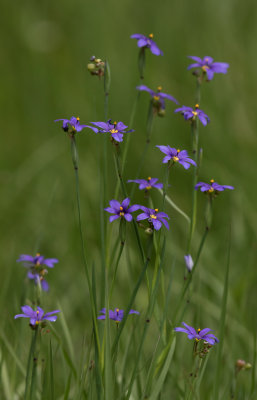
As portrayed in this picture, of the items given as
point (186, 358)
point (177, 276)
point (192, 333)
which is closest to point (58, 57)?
point (177, 276)

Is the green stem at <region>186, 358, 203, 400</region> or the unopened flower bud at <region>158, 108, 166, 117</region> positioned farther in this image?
the unopened flower bud at <region>158, 108, 166, 117</region>

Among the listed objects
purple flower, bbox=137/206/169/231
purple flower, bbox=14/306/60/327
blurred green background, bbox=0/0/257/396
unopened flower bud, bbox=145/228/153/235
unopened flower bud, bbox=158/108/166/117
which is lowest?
purple flower, bbox=14/306/60/327

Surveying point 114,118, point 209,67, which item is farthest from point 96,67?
point 114,118

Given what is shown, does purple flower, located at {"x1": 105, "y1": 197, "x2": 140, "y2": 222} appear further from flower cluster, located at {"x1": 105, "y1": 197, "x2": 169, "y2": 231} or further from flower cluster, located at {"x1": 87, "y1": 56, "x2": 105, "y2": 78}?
flower cluster, located at {"x1": 87, "y1": 56, "x2": 105, "y2": 78}

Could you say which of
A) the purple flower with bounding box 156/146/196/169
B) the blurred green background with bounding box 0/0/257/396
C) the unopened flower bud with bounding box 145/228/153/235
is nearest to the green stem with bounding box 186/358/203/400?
the unopened flower bud with bounding box 145/228/153/235

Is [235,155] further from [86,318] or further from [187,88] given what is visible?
[86,318]

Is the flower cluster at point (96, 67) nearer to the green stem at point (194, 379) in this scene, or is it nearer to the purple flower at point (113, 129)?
the purple flower at point (113, 129)

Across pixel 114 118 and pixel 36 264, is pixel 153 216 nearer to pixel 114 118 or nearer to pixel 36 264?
pixel 36 264

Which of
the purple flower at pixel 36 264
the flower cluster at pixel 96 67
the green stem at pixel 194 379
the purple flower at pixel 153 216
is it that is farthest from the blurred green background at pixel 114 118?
the purple flower at pixel 153 216
